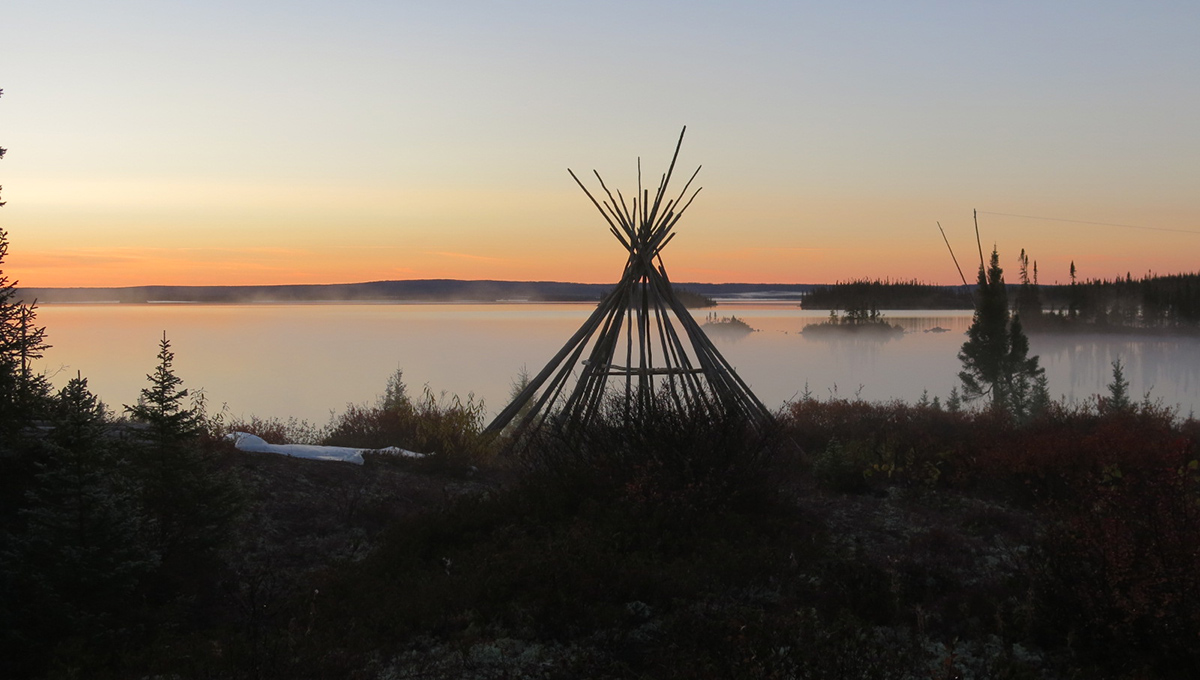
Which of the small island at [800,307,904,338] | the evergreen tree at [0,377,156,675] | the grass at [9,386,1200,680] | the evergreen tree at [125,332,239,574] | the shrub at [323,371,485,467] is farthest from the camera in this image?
the small island at [800,307,904,338]

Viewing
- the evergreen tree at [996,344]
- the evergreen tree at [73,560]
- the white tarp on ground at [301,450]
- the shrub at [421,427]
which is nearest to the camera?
the evergreen tree at [73,560]

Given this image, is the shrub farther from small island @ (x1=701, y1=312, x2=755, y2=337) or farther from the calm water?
small island @ (x1=701, y1=312, x2=755, y2=337)

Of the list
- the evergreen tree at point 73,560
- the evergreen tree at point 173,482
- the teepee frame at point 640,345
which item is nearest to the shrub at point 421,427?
the teepee frame at point 640,345

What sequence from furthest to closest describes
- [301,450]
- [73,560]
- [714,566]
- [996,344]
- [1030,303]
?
1. [1030,303]
2. [996,344]
3. [301,450]
4. [714,566]
5. [73,560]

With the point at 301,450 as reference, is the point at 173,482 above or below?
above

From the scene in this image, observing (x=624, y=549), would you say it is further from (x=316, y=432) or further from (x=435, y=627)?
(x=316, y=432)

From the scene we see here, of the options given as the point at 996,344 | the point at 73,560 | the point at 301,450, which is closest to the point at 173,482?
the point at 73,560

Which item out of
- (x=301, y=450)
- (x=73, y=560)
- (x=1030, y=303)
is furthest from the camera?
(x=1030, y=303)

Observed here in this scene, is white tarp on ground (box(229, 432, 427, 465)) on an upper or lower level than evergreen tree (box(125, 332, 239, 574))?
lower

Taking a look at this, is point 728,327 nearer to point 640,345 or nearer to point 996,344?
point 996,344

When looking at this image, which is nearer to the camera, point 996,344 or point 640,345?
point 640,345

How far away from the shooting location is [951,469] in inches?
347

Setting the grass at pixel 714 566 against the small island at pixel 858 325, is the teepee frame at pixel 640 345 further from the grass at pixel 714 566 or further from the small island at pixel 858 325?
the small island at pixel 858 325

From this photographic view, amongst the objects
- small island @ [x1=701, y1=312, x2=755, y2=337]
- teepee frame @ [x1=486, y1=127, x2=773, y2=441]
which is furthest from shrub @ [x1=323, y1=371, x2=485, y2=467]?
small island @ [x1=701, y1=312, x2=755, y2=337]
